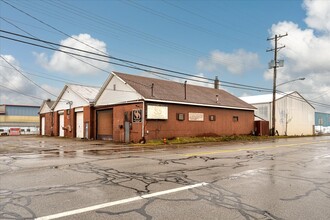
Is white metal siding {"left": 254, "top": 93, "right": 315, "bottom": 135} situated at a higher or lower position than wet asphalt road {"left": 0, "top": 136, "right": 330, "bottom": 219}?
higher

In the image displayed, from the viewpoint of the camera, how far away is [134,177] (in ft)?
27.6

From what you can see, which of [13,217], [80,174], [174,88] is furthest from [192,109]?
[13,217]

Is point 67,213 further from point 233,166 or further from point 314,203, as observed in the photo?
point 233,166

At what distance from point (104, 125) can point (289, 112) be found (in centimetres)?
2937

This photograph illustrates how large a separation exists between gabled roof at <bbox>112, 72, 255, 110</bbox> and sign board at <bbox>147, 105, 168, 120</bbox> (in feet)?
2.02

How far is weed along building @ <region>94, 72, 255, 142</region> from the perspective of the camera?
25.5 m

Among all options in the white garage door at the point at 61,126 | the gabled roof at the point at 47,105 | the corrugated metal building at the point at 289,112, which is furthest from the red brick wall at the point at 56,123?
the corrugated metal building at the point at 289,112

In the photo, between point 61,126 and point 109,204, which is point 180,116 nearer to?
point 61,126

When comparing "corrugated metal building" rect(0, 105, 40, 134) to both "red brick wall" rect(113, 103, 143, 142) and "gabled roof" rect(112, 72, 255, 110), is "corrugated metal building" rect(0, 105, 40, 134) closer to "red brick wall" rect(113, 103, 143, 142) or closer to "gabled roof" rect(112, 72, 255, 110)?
"gabled roof" rect(112, 72, 255, 110)

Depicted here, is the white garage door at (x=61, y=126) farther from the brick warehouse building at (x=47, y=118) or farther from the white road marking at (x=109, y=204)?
the white road marking at (x=109, y=204)

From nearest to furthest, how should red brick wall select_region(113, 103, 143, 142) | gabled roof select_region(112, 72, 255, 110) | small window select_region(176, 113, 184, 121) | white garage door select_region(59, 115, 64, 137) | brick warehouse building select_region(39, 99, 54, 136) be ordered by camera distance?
1. red brick wall select_region(113, 103, 143, 142)
2. gabled roof select_region(112, 72, 255, 110)
3. small window select_region(176, 113, 184, 121)
4. white garage door select_region(59, 115, 64, 137)
5. brick warehouse building select_region(39, 99, 54, 136)

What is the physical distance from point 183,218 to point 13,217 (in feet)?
9.35

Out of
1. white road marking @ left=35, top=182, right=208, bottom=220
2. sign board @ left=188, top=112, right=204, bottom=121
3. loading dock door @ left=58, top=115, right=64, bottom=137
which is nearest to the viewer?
white road marking @ left=35, top=182, right=208, bottom=220

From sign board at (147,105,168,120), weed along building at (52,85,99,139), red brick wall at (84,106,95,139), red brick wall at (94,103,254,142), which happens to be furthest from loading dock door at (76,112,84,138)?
sign board at (147,105,168,120)
